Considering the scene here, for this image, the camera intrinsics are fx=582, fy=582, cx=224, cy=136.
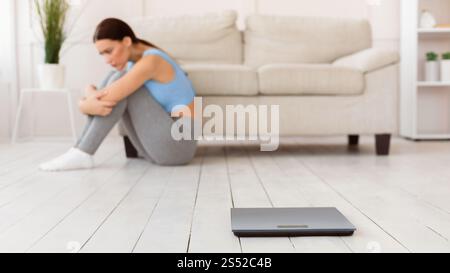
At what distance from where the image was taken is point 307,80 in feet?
9.26

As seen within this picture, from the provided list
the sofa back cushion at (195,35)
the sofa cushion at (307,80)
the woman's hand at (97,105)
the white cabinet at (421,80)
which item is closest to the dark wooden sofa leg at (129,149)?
the woman's hand at (97,105)

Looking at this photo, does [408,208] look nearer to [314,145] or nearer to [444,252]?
[444,252]

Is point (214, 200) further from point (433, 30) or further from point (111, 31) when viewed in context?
point (433, 30)

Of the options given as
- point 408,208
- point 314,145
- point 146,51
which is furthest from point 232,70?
point 408,208

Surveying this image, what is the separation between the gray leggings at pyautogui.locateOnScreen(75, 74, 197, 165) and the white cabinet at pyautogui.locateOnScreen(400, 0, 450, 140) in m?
1.96

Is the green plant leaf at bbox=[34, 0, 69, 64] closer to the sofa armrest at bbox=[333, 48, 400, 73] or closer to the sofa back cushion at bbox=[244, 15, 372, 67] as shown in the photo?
the sofa back cushion at bbox=[244, 15, 372, 67]

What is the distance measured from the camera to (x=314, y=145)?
11.7 feet

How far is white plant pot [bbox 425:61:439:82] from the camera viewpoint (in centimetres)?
383

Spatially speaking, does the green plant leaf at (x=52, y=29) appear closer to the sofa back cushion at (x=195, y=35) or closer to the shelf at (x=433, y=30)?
the sofa back cushion at (x=195, y=35)

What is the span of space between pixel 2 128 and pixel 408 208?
333 centimetres

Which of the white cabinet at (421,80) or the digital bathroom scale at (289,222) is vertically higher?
the white cabinet at (421,80)

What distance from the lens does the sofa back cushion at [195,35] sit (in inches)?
135

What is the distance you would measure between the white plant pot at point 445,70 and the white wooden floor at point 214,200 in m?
1.00

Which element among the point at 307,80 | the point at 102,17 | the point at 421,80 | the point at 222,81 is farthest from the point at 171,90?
the point at 421,80
